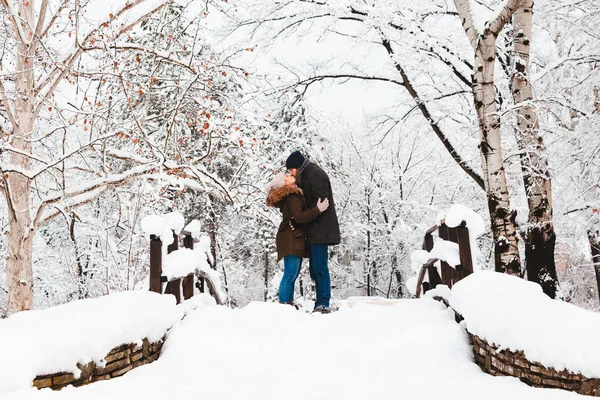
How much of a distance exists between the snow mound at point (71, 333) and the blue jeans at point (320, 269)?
2.19m

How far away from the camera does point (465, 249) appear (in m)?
4.24

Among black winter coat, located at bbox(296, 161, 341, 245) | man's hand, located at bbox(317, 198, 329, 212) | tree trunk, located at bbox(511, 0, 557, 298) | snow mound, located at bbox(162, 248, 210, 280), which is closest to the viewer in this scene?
snow mound, located at bbox(162, 248, 210, 280)

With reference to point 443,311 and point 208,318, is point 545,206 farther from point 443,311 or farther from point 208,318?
point 208,318

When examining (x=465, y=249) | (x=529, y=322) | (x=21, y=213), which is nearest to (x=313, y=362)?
(x=529, y=322)

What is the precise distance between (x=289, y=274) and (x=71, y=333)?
3091mm

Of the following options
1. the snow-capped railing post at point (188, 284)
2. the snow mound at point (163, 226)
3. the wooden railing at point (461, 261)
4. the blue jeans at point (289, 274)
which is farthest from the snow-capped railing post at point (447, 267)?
the snow-capped railing post at point (188, 284)

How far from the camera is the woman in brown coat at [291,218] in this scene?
5.36 m

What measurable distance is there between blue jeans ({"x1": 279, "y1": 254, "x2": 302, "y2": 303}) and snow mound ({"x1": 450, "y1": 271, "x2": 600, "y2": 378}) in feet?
7.07

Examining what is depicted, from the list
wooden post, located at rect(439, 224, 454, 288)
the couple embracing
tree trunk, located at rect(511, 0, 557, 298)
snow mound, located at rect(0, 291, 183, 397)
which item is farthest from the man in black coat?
tree trunk, located at rect(511, 0, 557, 298)

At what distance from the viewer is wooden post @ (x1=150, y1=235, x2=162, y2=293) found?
4426 millimetres

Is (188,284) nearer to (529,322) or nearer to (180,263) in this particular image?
(180,263)

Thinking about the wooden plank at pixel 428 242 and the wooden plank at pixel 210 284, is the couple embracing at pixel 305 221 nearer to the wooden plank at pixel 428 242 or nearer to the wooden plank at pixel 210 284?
the wooden plank at pixel 210 284

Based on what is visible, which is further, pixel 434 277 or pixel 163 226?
pixel 434 277

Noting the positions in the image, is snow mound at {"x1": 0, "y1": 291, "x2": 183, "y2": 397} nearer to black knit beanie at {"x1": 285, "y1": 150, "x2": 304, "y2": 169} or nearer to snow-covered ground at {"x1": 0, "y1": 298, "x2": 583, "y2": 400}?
snow-covered ground at {"x1": 0, "y1": 298, "x2": 583, "y2": 400}
